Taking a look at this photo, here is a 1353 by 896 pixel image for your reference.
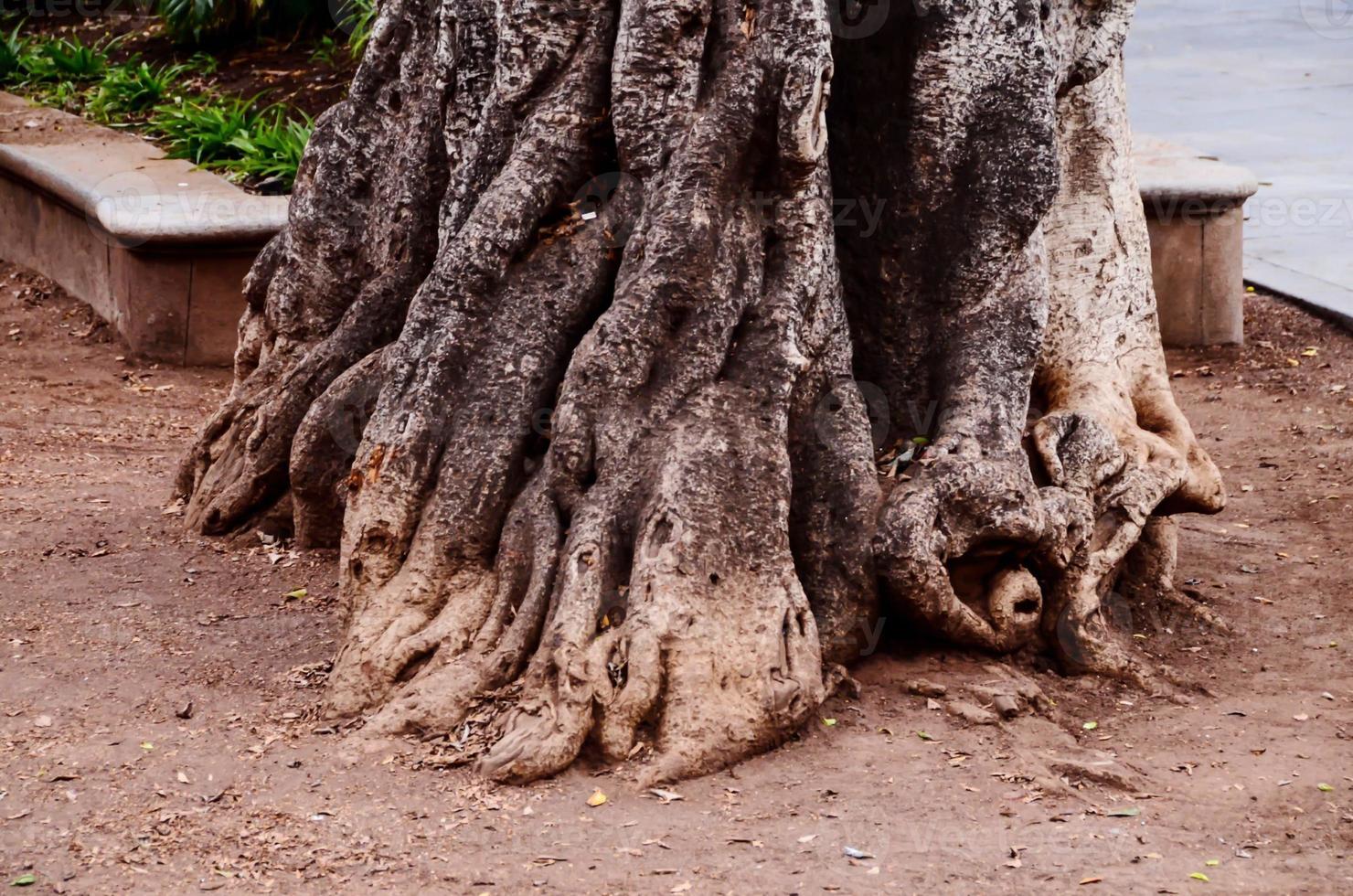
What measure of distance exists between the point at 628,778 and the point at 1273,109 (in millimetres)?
10973

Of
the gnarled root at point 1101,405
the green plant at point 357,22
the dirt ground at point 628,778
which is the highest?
the green plant at point 357,22

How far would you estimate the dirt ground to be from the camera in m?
3.07

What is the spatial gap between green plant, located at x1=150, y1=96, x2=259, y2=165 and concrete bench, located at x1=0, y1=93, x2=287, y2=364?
18 cm

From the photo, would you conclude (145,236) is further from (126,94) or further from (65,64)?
(65,64)

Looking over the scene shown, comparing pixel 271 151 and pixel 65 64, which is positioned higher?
pixel 65 64

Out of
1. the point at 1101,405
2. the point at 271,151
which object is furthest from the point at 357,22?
the point at 1101,405

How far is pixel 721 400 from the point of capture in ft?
12.3

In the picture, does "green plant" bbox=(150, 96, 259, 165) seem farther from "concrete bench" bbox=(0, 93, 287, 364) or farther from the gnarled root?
the gnarled root

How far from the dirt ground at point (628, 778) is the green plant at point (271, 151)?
148 inches

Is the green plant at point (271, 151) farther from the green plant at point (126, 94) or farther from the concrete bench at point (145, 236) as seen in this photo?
the green plant at point (126, 94)

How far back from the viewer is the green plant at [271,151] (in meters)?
8.31

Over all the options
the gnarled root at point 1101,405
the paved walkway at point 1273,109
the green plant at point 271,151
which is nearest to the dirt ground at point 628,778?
the gnarled root at point 1101,405

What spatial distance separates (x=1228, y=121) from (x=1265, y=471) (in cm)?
697

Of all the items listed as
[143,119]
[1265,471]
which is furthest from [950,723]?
[143,119]
